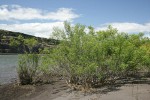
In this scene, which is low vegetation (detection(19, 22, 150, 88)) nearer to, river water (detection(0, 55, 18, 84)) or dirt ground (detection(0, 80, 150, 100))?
dirt ground (detection(0, 80, 150, 100))

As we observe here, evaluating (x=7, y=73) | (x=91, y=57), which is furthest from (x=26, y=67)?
(x=7, y=73)

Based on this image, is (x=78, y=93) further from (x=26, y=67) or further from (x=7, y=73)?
(x=7, y=73)

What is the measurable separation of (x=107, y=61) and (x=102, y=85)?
1.79 m

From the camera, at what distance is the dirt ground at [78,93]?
1603 cm

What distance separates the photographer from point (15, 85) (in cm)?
2527

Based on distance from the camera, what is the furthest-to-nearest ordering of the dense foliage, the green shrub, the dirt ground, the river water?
the river water < the green shrub < the dense foliage < the dirt ground

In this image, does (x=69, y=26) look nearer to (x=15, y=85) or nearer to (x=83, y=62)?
(x=83, y=62)

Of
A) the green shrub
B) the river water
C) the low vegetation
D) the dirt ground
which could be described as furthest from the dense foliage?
the river water

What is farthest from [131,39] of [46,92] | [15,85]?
[15,85]

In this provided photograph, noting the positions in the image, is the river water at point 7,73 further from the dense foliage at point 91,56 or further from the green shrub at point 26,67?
the dense foliage at point 91,56

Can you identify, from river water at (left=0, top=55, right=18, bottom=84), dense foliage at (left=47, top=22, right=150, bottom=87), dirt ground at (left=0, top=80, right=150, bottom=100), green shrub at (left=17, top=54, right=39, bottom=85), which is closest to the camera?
dirt ground at (left=0, top=80, right=150, bottom=100)

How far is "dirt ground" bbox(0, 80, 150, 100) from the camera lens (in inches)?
631

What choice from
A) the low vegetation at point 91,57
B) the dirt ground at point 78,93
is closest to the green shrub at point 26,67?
the dirt ground at point 78,93

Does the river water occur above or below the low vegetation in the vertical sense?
below
